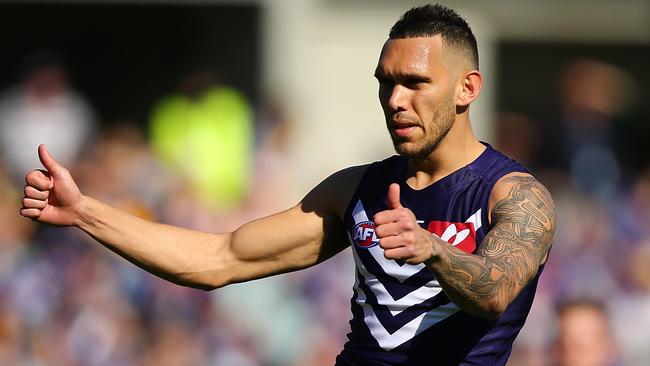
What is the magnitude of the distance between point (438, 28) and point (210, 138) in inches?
380

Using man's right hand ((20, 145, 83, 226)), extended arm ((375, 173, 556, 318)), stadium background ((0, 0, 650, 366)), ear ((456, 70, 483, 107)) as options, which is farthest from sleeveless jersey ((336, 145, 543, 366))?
stadium background ((0, 0, 650, 366))

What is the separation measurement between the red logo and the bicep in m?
0.10

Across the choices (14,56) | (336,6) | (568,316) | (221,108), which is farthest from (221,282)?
(14,56)

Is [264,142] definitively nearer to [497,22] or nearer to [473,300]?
[497,22]

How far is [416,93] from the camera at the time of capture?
5.39 m

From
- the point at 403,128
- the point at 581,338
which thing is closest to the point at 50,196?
the point at 403,128

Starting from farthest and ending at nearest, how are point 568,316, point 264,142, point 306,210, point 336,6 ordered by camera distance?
point 336,6 → point 264,142 → point 568,316 → point 306,210

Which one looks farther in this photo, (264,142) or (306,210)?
(264,142)

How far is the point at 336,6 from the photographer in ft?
56.0

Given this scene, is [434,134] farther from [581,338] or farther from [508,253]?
[581,338]

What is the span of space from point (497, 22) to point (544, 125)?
75.2 inches

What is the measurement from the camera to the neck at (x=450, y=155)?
18.3 feet

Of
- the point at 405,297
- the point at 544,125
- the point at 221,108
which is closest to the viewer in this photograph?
the point at 405,297

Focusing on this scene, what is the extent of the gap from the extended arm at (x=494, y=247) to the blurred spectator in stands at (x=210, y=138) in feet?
28.4
